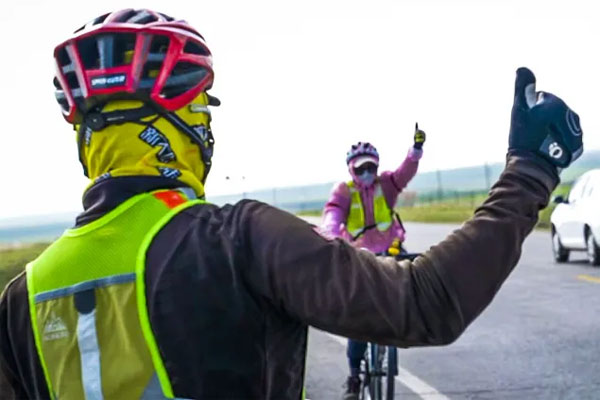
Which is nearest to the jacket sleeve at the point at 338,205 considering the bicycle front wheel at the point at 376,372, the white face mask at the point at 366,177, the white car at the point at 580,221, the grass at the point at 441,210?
the white face mask at the point at 366,177

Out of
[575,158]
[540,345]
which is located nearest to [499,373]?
[540,345]

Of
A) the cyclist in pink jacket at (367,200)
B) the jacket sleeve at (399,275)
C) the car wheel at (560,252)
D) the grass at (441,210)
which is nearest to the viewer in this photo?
the jacket sleeve at (399,275)

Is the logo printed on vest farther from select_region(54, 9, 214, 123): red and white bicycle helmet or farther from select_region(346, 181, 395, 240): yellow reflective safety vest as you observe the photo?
select_region(346, 181, 395, 240): yellow reflective safety vest

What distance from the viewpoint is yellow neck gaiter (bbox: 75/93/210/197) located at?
2438mm

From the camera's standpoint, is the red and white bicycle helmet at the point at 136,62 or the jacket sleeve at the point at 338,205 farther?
the jacket sleeve at the point at 338,205

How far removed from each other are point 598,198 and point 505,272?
1879 cm

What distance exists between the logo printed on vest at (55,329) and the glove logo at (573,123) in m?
1.18

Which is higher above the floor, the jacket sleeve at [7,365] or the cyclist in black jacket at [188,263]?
the cyclist in black jacket at [188,263]

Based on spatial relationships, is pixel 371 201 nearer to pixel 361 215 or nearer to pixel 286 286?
pixel 361 215

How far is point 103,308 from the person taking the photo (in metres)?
2.34

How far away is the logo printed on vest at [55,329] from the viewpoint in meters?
2.40

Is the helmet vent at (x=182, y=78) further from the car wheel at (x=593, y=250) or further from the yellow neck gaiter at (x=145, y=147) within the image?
the car wheel at (x=593, y=250)

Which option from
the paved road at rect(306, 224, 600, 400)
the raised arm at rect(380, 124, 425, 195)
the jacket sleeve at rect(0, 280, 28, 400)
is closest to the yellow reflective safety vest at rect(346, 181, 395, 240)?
the raised arm at rect(380, 124, 425, 195)

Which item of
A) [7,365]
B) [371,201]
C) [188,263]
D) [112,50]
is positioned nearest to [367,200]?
[371,201]
